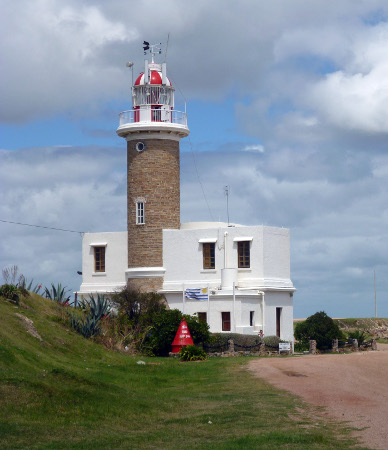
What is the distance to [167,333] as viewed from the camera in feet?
111

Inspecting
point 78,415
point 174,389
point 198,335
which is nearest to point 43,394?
point 78,415

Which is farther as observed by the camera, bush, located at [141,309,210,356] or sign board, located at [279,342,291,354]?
sign board, located at [279,342,291,354]

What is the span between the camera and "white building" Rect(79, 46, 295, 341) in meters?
39.1

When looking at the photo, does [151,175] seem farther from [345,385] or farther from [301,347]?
[345,385]

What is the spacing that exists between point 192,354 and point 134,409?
1536 centimetres

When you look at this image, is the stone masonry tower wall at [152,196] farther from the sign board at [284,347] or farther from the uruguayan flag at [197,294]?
the sign board at [284,347]

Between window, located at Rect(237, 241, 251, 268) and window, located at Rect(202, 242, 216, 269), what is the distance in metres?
1.32

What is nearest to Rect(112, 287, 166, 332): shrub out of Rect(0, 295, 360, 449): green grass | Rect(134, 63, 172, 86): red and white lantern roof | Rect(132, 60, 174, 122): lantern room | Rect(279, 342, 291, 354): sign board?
Rect(279, 342, 291, 354): sign board

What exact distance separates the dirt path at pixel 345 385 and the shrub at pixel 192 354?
285cm

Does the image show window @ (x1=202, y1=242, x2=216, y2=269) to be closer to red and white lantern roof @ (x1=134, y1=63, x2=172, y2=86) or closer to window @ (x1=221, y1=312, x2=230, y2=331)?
window @ (x1=221, y1=312, x2=230, y2=331)

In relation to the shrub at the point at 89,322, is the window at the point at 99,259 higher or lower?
higher

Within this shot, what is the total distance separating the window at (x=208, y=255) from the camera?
40.2 meters

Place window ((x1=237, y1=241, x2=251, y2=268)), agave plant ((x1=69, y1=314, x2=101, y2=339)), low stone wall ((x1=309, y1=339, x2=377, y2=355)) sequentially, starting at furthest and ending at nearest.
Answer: window ((x1=237, y1=241, x2=251, y2=268))
low stone wall ((x1=309, y1=339, x2=377, y2=355))
agave plant ((x1=69, y1=314, x2=101, y2=339))

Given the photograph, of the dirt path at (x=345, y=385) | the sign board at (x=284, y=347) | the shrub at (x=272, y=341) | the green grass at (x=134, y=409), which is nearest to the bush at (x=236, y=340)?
the shrub at (x=272, y=341)
